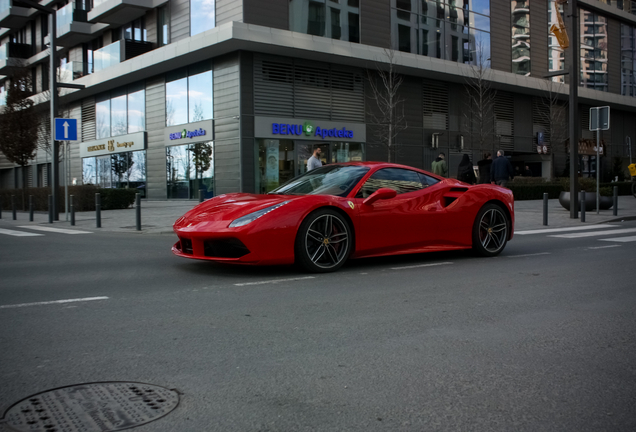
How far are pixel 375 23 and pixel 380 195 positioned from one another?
23081mm

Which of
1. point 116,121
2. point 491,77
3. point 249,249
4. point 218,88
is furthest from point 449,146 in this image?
point 249,249

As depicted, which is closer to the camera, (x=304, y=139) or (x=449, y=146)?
(x=304, y=139)

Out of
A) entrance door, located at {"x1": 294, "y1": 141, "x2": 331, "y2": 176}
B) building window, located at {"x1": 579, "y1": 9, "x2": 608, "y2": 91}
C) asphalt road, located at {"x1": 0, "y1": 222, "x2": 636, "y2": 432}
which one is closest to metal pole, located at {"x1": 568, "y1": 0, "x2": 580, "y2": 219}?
asphalt road, located at {"x1": 0, "y1": 222, "x2": 636, "y2": 432}

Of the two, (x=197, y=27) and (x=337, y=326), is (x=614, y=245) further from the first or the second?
(x=197, y=27)

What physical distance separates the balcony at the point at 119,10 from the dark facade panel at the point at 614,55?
3173 centimetres

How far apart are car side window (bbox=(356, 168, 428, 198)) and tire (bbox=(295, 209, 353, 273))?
547mm

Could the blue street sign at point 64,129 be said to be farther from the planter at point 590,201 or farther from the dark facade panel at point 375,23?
the dark facade panel at point 375,23

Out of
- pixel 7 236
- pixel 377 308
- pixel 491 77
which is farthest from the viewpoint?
pixel 491 77

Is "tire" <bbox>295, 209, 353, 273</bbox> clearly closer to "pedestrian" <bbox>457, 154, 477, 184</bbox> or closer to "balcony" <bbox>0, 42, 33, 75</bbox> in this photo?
"pedestrian" <bbox>457, 154, 477, 184</bbox>

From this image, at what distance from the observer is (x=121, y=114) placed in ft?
106

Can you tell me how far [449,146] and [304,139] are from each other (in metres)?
9.98

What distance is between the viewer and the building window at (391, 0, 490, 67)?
29531 mm

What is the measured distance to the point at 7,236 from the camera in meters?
12.1

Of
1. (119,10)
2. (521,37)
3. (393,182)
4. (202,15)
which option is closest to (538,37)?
(521,37)
